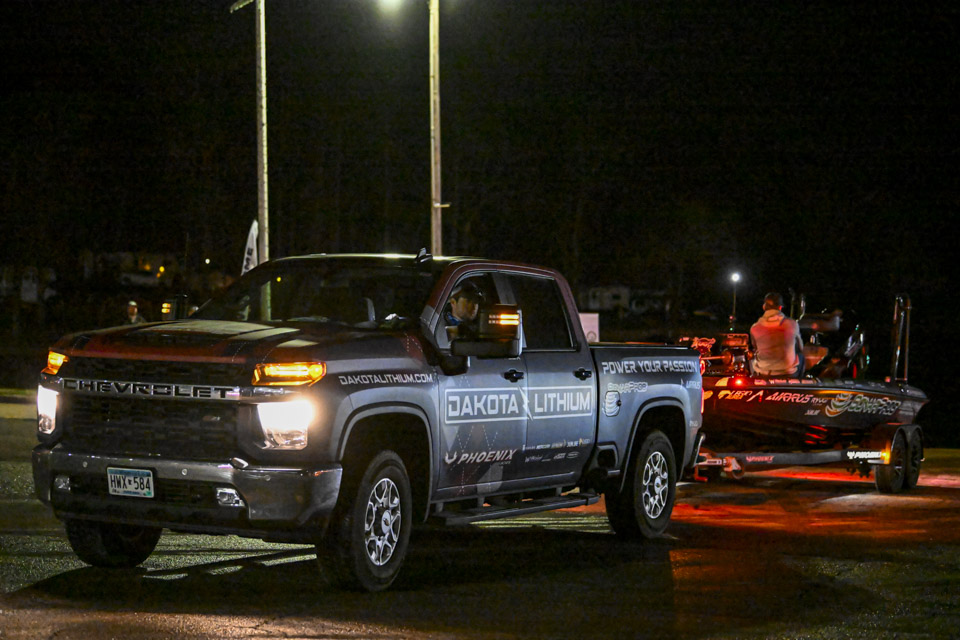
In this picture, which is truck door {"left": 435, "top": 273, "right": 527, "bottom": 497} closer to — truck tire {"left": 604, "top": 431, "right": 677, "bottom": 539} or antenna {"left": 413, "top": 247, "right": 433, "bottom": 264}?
antenna {"left": 413, "top": 247, "right": 433, "bottom": 264}

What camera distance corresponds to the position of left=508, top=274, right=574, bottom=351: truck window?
976 centimetres

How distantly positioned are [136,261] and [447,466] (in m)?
89.3

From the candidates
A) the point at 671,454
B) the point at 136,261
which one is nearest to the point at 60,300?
the point at 136,261

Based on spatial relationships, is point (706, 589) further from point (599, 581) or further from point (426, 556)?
point (426, 556)

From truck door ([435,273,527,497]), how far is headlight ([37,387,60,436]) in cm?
230

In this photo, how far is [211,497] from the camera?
7.40 metres

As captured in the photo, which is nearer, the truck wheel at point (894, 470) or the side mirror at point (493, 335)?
the side mirror at point (493, 335)

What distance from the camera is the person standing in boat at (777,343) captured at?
49.2ft

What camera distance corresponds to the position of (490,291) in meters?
9.51

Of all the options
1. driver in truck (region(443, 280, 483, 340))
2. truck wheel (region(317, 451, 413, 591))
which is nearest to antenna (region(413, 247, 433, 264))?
driver in truck (region(443, 280, 483, 340))

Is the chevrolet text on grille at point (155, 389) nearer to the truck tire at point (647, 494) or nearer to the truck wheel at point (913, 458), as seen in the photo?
the truck tire at point (647, 494)

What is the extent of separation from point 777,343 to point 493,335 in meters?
7.40

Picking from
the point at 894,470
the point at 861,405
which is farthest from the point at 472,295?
the point at 894,470

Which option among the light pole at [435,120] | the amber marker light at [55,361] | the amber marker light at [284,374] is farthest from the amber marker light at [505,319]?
the light pole at [435,120]
